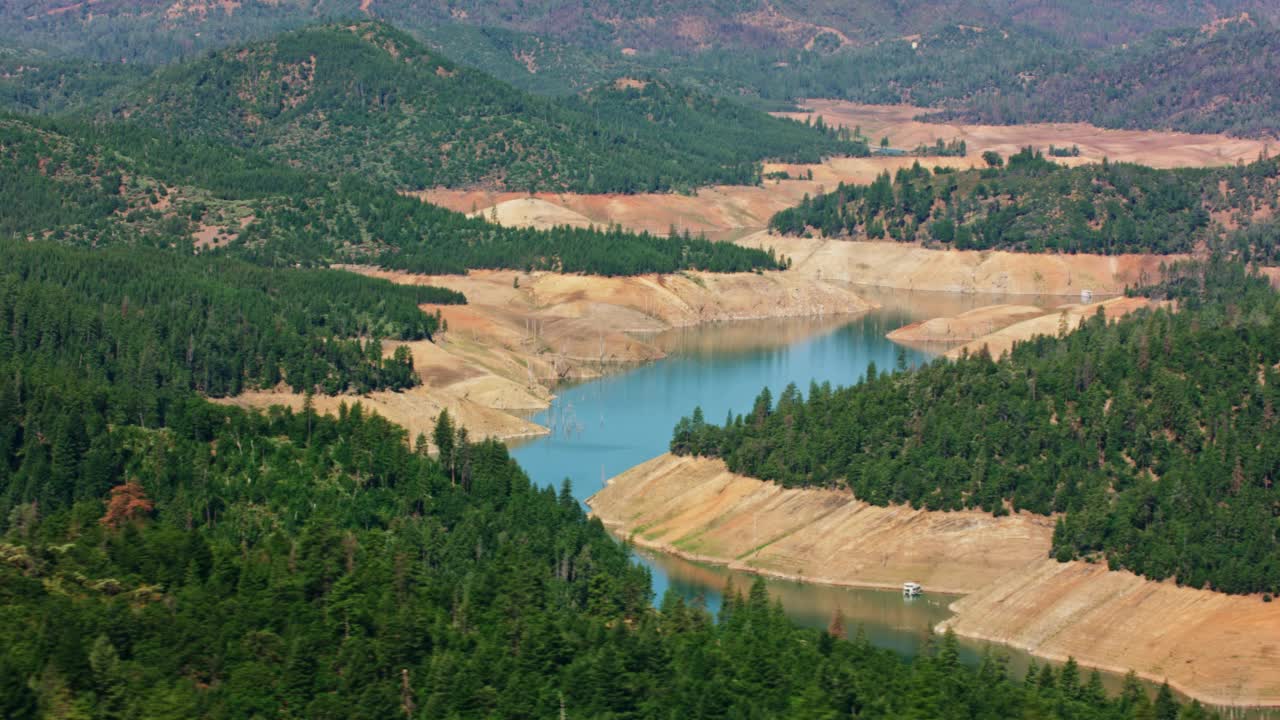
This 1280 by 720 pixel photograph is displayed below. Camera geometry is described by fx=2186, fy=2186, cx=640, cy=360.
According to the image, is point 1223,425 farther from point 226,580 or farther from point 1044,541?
point 226,580

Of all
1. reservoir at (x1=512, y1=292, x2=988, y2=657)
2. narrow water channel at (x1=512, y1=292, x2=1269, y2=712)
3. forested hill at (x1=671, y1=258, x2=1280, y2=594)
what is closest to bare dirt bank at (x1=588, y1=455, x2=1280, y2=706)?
forested hill at (x1=671, y1=258, x2=1280, y2=594)

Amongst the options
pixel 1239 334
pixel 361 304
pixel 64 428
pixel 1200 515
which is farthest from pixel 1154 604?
pixel 361 304

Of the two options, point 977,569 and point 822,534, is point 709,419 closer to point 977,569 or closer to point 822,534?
point 822,534

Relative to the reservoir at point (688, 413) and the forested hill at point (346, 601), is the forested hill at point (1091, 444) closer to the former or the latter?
the reservoir at point (688, 413)

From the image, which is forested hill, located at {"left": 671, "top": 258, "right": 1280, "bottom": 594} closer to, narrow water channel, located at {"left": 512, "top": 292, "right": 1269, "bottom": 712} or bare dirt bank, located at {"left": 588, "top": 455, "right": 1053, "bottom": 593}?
bare dirt bank, located at {"left": 588, "top": 455, "right": 1053, "bottom": 593}

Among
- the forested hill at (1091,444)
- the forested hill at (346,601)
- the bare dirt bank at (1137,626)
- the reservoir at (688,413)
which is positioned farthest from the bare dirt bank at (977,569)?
the forested hill at (346,601)

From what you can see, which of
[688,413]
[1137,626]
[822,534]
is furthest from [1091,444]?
[688,413]
